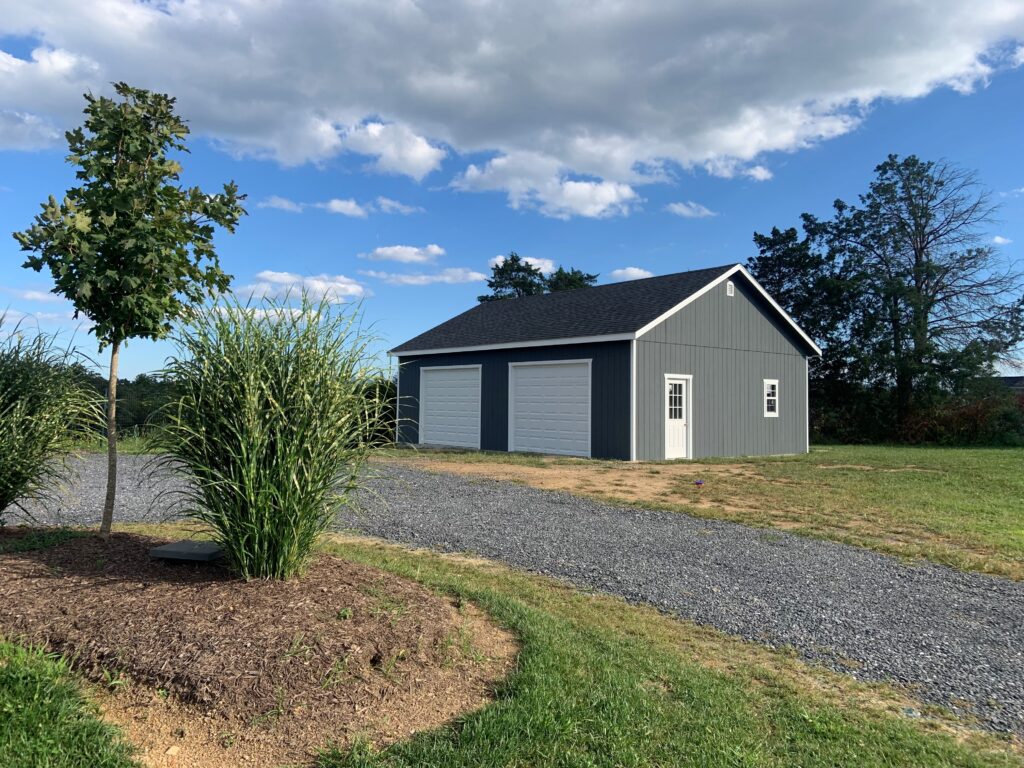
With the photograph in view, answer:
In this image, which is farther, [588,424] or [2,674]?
[588,424]

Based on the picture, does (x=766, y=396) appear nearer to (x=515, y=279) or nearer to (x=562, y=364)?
(x=562, y=364)

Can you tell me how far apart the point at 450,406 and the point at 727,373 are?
24.0 feet

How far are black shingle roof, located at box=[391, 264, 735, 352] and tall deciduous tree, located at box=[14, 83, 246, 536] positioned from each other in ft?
36.8

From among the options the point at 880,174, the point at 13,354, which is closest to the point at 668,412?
the point at 13,354

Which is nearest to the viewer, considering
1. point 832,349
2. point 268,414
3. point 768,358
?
point 268,414

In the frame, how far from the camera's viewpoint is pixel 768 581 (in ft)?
17.9

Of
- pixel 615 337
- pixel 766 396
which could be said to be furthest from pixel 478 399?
pixel 766 396

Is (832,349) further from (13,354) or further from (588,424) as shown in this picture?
(13,354)

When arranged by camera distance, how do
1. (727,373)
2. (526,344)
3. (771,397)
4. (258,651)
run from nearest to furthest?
(258,651) → (526,344) → (727,373) → (771,397)

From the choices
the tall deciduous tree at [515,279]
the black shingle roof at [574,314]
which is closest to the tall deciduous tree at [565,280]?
the tall deciduous tree at [515,279]

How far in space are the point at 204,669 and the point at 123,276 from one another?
113 inches

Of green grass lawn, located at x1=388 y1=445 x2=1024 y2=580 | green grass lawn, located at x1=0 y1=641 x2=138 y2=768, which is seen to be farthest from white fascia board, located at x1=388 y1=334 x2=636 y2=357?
green grass lawn, located at x1=0 y1=641 x2=138 y2=768

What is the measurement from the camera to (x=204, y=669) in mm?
3004

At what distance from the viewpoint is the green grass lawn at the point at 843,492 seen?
715 centimetres
